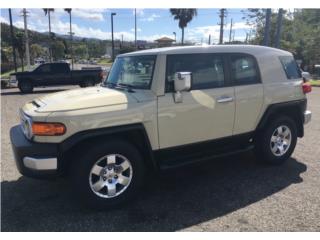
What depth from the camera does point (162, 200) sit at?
12.7 feet

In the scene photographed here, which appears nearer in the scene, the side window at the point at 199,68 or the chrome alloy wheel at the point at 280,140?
the side window at the point at 199,68

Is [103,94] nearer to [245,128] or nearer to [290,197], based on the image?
[245,128]

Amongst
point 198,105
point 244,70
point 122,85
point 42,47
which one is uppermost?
point 42,47

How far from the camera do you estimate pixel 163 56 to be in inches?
→ 157

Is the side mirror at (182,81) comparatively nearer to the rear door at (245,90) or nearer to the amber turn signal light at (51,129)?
the rear door at (245,90)

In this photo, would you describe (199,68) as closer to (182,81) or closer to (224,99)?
(224,99)

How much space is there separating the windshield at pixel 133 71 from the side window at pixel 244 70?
1239mm

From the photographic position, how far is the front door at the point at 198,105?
3902 millimetres

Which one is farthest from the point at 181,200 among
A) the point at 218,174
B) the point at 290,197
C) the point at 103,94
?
the point at 103,94

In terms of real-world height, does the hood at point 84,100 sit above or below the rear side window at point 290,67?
below

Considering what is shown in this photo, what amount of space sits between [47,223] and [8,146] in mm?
3469

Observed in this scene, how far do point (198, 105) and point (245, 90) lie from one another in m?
0.90

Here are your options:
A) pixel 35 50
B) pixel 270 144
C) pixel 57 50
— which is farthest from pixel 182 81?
pixel 35 50

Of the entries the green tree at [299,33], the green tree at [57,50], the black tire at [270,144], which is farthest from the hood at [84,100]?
the green tree at [57,50]
